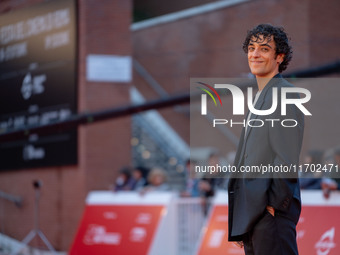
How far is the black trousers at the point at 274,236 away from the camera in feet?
11.6

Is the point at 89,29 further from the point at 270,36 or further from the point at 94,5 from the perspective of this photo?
the point at 270,36

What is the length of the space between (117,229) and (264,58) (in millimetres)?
6446

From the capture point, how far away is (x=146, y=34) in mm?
20016

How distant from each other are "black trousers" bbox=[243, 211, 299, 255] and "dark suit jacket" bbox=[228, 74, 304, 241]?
0.04 meters

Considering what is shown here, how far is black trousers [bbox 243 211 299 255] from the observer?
3545 mm

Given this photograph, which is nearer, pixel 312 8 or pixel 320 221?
pixel 320 221

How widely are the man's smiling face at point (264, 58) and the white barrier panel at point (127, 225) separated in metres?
5.69

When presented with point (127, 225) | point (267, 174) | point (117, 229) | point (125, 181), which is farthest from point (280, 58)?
point (125, 181)

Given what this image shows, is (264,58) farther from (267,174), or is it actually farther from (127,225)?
(127,225)

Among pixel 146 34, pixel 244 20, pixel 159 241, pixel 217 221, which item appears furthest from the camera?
pixel 146 34

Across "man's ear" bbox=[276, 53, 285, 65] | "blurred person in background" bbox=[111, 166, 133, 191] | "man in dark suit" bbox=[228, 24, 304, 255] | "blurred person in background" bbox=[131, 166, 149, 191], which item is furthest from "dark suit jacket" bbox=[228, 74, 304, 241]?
"blurred person in background" bbox=[111, 166, 133, 191]

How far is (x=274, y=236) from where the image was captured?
355 centimetres

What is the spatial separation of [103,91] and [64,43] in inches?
57.1

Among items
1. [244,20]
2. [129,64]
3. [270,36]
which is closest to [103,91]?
[129,64]
